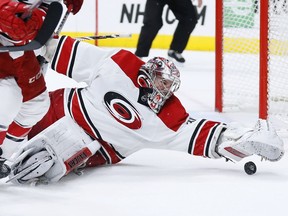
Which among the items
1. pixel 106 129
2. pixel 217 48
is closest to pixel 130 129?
pixel 106 129

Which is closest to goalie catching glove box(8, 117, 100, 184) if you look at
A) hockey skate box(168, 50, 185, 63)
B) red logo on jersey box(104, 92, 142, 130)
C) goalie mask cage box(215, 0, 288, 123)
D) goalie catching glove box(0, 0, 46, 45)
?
red logo on jersey box(104, 92, 142, 130)

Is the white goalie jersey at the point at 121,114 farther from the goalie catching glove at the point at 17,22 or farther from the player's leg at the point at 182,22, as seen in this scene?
the player's leg at the point at 182,22

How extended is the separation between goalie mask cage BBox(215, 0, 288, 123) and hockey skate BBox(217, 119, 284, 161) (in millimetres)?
675

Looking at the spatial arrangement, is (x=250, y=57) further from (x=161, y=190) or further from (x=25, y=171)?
(x=25, y=171)

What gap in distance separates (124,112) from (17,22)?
0.61m

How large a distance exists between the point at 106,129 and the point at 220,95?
4.20ft

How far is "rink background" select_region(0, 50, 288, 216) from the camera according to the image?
202cm

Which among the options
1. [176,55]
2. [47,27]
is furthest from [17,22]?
[176,55]

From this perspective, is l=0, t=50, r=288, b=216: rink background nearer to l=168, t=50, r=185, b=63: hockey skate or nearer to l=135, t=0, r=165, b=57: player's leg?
l=135, t=0, r=165, b=57: player's leg

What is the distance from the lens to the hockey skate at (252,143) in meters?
2.32

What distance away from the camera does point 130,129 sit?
96.3 inches

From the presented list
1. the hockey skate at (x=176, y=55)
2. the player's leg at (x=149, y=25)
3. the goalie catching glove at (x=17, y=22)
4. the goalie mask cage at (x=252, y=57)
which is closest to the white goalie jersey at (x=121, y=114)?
the goalie catching glove at (x=17, y=22)

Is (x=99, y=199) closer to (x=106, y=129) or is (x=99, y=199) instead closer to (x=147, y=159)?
(x=106, y=129)

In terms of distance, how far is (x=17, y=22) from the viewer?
6.35 feet
